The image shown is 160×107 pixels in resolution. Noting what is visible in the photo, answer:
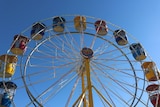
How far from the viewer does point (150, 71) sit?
17.5 metres

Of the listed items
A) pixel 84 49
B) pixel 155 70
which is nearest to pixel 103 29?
pixel 84 49

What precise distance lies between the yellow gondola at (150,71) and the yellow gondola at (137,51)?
48 cm

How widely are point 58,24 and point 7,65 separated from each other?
410 cm

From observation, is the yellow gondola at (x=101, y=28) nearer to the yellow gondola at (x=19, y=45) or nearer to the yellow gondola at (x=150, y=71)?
the yellow gondola at (x=150, y=71)

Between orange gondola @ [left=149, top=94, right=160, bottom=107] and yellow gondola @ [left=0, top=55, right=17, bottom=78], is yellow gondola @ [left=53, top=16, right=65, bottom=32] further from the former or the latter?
orange gondola @ [left=149, top=94, right=160, bottom=107]


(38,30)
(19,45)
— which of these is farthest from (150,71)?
(19,45)

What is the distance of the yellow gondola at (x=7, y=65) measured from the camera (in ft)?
50.0

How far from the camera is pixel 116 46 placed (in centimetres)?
1770

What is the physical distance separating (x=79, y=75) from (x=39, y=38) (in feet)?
10.9

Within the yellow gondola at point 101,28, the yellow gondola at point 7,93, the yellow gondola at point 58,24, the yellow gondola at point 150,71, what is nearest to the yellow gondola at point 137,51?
the yellow gondola at point 150,71

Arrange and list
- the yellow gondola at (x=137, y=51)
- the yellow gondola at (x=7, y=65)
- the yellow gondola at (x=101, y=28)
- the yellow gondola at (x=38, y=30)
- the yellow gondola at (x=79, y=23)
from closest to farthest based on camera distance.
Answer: the yellow gondola at (x=7, y=65) → the yellow gondola at (x=38, y=30) → the yellow gondola at (x=137, y=51) → the yellow gondola at (x=79, y=23) → the yellow gondola at (x=101, y=28)

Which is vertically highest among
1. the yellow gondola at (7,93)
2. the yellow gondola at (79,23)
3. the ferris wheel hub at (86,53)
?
the yellow gondola at (79,23)

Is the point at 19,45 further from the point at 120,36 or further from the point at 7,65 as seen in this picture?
the point at 120,36

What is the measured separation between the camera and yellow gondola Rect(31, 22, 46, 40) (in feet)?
56.0
